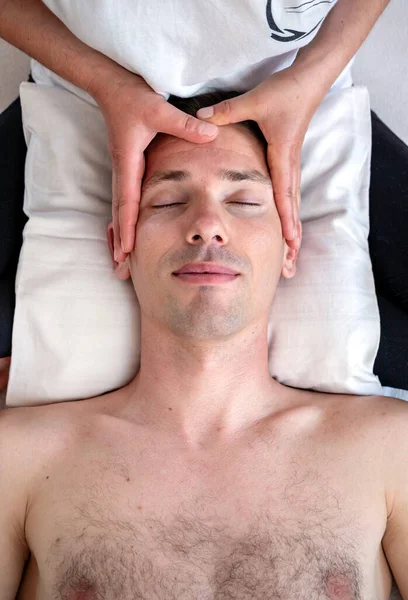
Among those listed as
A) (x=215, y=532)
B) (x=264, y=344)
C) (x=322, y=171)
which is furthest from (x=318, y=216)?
(x=215, y=532)

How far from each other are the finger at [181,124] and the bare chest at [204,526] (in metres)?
0.66

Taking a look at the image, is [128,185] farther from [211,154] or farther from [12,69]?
[12,69]

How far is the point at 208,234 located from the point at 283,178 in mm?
251

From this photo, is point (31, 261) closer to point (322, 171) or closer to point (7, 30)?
point (7, 30)

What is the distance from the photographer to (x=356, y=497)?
1355 millimetres

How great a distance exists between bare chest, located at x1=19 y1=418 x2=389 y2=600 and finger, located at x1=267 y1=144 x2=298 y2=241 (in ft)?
1.66

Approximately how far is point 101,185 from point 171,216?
34cm

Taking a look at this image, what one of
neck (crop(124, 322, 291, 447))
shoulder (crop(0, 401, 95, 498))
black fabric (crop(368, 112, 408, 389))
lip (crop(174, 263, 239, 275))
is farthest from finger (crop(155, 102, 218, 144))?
shoulder (crop(0, 401, 95, 498))

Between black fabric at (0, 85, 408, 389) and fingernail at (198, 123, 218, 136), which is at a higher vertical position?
fingernail at (198, 123, 218, 136)

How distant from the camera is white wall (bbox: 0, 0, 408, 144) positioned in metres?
2.01

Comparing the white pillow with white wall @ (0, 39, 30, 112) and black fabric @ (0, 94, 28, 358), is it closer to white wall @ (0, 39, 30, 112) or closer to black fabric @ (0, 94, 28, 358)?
black fabric @ (0, 94, 28, 358)

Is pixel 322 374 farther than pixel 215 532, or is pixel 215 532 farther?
pixel 322 374

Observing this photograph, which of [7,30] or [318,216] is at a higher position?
[7,30]

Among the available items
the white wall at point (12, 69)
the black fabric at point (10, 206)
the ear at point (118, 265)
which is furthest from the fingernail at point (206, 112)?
the white wall at point (12, 69)
